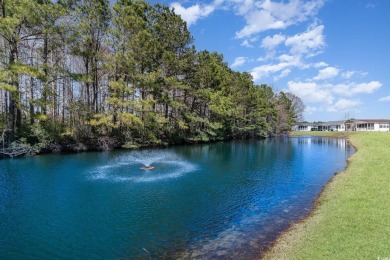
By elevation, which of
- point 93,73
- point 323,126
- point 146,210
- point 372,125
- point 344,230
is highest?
point 93,73

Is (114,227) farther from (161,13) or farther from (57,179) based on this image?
(161,13)

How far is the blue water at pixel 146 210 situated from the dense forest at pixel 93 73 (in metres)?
10.8

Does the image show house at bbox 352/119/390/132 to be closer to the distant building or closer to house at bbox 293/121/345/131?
the distant building

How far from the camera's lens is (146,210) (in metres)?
12.9

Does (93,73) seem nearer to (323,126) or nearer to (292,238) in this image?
(292,238)

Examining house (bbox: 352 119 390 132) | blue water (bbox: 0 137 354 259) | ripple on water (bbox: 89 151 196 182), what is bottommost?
blue water (bbox: 0 137 354 259)

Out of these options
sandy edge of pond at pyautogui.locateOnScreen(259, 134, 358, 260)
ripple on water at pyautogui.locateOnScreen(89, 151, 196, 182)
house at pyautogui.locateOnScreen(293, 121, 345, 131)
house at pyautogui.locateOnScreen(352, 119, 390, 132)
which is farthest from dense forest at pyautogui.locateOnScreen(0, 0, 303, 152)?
house at pyautogui.locateOnScreen(293, 121, 345, 131)

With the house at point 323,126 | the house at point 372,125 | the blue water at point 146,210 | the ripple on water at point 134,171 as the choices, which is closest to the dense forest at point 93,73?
the blue water at point 146,210

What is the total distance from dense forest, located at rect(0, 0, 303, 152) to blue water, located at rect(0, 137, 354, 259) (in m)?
10.8

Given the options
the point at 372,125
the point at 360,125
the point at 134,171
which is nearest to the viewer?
the point at 134,171

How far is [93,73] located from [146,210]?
3266 centimetres

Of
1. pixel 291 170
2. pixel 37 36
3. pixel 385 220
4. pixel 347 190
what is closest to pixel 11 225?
pixel 385 220

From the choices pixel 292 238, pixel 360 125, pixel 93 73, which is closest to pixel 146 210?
pixel 292 238

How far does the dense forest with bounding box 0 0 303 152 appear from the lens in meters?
30.0
